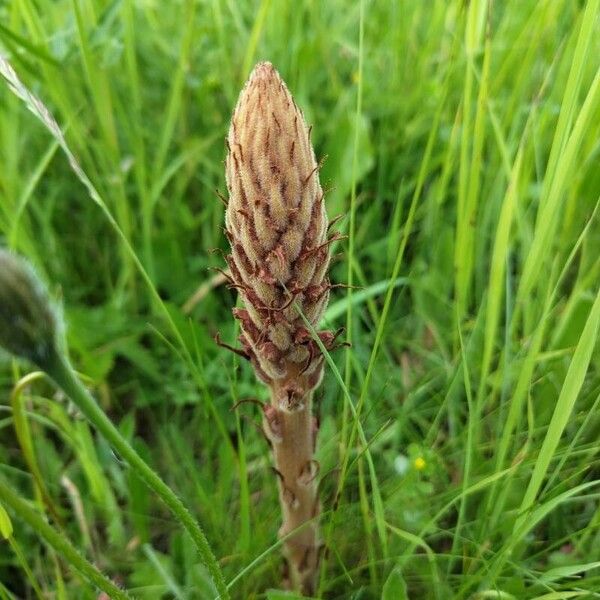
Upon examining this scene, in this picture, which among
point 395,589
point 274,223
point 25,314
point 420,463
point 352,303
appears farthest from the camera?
point 352,303

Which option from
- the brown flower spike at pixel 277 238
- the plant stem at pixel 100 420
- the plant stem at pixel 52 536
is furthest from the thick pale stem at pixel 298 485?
the plant stem at pixel 52 536

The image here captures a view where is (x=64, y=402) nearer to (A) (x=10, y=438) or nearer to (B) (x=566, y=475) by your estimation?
(A) (x=10, y=438)

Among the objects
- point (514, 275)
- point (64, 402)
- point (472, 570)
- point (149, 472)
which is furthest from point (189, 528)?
point (514, 275)

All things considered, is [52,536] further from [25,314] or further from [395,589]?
[395,589]

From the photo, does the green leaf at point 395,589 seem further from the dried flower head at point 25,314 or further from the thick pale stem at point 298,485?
the dried flower head at point 25,314

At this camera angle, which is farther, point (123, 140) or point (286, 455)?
point (123, 140)

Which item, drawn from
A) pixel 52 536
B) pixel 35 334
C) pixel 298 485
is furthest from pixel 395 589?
pixel 35 334

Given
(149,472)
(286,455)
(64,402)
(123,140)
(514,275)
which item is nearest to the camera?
(149,472)
